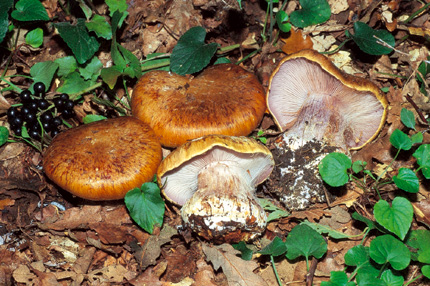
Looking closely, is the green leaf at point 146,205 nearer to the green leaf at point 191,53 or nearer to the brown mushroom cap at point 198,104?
the brown mushroom cap at point 198,104

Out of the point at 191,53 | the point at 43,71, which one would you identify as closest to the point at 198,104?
the point at 191,53

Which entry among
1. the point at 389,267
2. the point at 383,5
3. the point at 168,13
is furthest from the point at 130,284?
the point at 383,5

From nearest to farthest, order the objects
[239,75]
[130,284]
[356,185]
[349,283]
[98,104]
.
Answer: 1. [349,283]
2. [130,284]
3. [356,185]
4. [239,75]
5. [98,104]

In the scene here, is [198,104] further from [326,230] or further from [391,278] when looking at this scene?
[391,278]

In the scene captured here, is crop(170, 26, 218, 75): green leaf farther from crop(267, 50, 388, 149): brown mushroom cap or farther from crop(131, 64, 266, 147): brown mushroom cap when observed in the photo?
crop(267, 50, 388, 149): brown mushroom cap

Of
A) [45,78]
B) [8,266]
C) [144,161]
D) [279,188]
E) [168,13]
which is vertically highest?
[168,13]

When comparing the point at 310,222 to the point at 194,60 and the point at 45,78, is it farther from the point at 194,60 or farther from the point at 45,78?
the point at 45,78

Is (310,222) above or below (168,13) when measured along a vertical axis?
below
